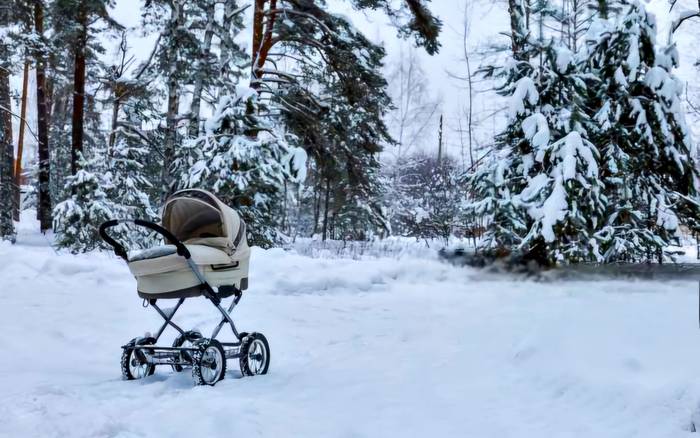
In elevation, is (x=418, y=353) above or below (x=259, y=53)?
below

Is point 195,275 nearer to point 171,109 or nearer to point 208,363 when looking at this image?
point 208,363

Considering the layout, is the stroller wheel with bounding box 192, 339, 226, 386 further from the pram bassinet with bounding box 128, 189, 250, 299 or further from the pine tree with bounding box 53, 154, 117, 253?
the pine tree with bounding box 53, 154, 117, 253


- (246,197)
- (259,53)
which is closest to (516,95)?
(246,197)

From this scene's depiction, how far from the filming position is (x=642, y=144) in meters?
8.78

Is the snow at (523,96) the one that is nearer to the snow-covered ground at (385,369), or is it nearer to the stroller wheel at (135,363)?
the snow-covered ground at (385,369)

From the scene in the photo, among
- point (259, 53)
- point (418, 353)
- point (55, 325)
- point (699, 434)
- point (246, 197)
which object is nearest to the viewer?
point (699, 434)

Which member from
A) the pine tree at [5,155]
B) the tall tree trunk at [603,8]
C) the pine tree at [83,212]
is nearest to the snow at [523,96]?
the tall tree trunk at [603,8]

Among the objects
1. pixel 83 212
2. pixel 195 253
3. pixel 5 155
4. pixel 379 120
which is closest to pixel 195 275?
pixel 195 253

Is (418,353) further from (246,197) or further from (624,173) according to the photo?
(246,197)

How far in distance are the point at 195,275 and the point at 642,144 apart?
25.0ft

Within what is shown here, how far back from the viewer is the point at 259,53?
13.1 meters

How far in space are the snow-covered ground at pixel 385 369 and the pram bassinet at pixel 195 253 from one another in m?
0.68

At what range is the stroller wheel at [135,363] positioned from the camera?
3945 mm

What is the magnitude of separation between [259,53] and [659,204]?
891 cm
